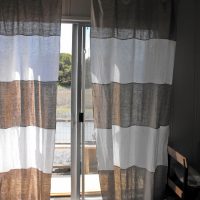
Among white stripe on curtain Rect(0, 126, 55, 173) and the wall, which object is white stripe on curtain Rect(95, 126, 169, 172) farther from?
the wall

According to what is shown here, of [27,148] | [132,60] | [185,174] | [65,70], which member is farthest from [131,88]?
[27,148]

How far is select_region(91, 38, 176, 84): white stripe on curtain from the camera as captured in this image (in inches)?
93.2

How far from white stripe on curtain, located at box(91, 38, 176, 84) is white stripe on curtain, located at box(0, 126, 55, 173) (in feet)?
2.18

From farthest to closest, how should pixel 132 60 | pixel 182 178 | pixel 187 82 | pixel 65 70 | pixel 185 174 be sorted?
pixel 187 82
pixel 65 70
pixel 132 60
pixel 182 178
pixel 185 174

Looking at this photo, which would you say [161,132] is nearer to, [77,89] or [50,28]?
[77,89]

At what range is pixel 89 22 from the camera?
8.16 ft

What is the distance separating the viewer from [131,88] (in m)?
2.42

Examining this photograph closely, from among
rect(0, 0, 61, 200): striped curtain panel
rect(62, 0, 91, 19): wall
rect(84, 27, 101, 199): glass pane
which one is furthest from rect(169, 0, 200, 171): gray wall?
rect(0, 0, 61, 200): striped curtain panel

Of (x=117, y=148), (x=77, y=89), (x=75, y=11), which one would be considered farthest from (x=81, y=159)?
(x=75, y=11)

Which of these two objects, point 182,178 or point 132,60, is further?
point 132,60

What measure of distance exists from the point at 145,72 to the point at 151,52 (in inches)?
7.4

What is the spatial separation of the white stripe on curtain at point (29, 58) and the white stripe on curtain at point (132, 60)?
35 cm

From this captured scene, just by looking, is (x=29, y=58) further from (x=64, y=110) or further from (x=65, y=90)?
(x=64, y=110)

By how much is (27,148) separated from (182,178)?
1329 millimetres
